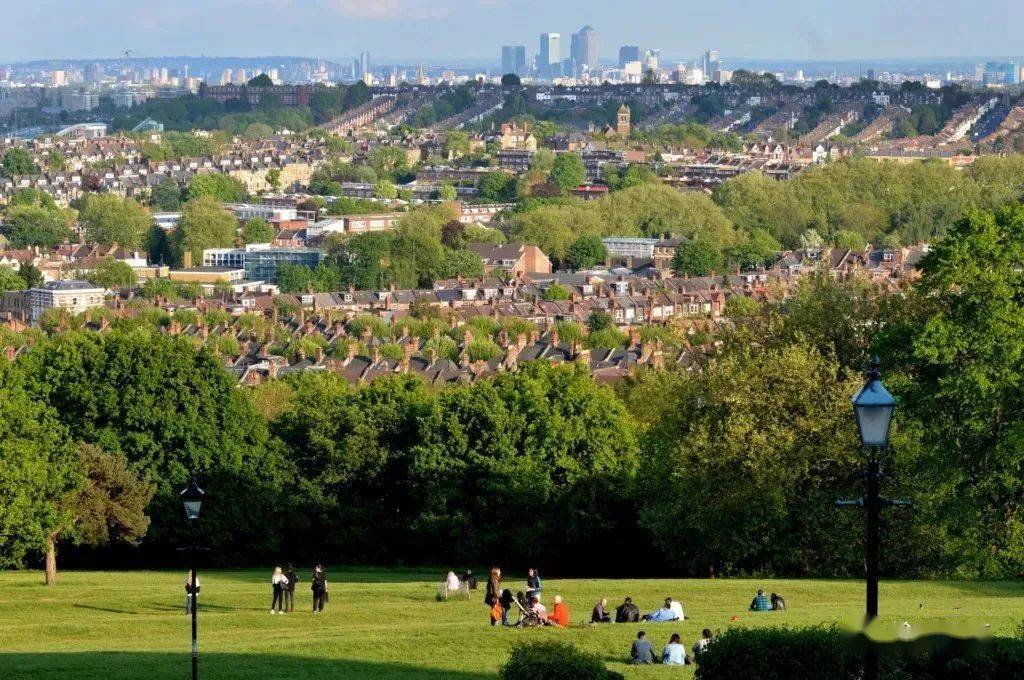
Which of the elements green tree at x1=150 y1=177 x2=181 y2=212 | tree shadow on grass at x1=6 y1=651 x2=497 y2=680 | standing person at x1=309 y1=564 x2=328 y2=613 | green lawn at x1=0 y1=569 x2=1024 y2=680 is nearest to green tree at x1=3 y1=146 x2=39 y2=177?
green tree at x1=150 y1=177 x2=181 y2=212

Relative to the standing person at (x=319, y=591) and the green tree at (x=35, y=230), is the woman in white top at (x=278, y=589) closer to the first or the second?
the standing person at (x=319, y=591)

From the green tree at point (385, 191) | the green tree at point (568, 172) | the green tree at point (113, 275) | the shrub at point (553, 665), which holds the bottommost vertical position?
the green tree at point (113, 275)

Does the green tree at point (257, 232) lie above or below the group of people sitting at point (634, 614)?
below

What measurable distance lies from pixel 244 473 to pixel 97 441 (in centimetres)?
215

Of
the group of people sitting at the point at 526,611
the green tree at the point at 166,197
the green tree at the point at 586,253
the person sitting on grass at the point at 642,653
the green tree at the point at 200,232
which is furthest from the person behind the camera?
the green tree at the point at 166,197

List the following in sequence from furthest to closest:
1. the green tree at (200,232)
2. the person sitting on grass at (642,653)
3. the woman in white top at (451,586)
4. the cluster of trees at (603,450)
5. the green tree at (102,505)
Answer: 1. the green tree at (200,232)
2. the green tree at (102,505)
3. the cluster of trees at (603,450)
4. the woman in white top at (451,586)
5. the person sitting on grass at (642,653)

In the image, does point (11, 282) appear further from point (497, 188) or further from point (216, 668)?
point (216, 668)

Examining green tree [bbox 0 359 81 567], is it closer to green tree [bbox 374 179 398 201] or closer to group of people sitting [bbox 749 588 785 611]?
group of people sitting [bbox 749 588 785 611]

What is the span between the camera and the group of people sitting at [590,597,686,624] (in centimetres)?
2052

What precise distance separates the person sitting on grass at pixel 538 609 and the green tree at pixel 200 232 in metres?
90.5

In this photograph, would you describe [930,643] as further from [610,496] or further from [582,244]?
[582,244]

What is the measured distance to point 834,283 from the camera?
104 feet

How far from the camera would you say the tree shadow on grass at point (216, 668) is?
57.8 ft

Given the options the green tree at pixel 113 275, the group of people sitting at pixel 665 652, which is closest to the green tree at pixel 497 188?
the green tree at pixel 113 275
